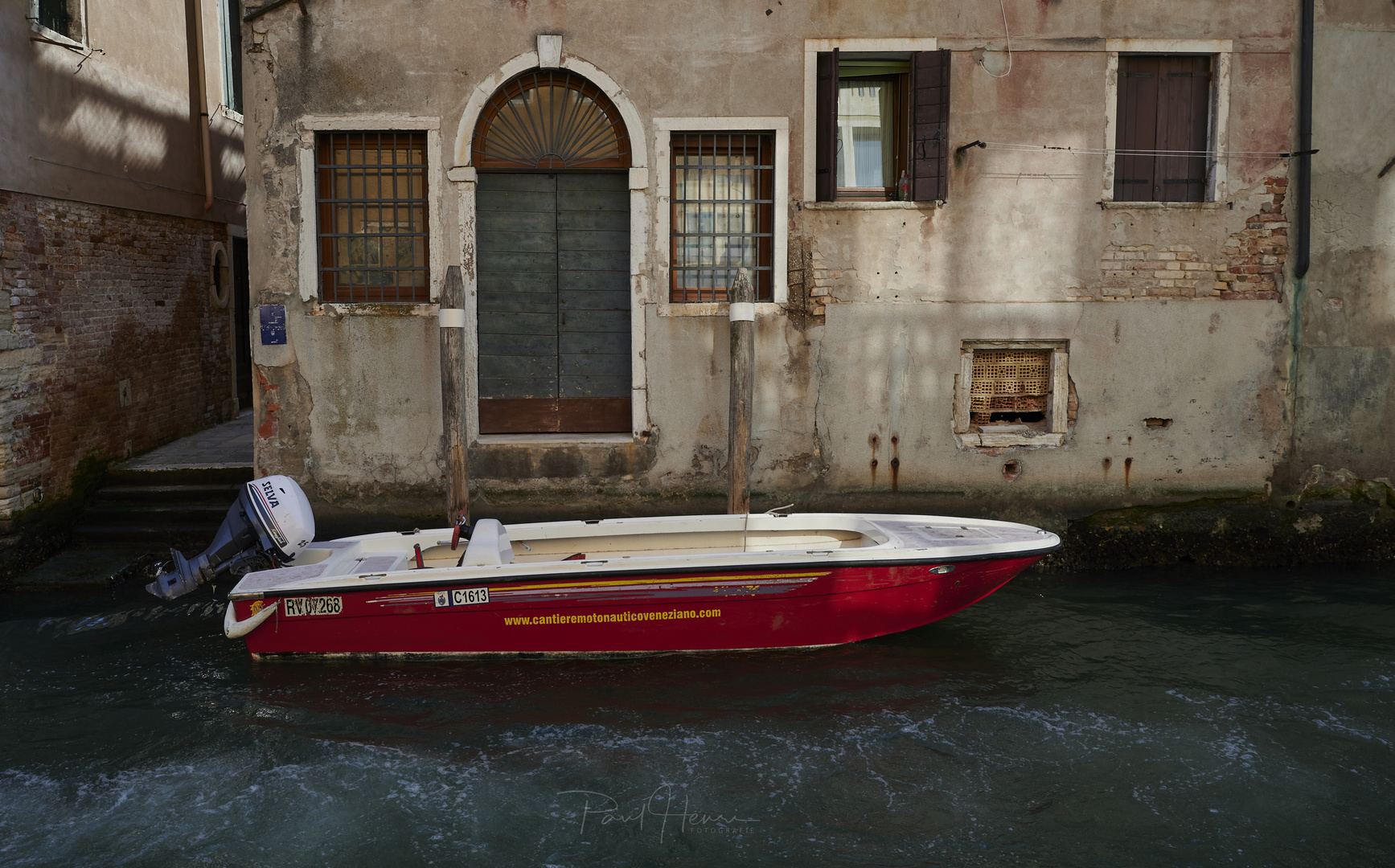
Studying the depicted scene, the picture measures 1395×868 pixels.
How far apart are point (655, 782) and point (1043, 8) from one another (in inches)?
218

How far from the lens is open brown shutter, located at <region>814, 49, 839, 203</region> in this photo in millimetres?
6977

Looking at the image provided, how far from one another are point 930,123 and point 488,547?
4.00m

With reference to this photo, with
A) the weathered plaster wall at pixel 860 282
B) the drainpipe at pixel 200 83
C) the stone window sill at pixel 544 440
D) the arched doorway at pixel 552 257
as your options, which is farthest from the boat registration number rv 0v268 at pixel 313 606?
the drainpipe at pixel 200 83

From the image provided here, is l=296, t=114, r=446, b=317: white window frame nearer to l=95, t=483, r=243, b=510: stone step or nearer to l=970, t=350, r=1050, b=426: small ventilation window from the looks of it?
l=95, t=483, r=243, b=510: stone step

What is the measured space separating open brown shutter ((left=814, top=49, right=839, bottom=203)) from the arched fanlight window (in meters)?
1.28

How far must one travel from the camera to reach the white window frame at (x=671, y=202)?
6941mm

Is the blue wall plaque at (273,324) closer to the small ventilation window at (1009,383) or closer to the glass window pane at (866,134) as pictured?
the glass window pane at (866,134)

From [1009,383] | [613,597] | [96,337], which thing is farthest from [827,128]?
[96,337]

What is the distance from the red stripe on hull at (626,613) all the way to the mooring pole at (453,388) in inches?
46.8

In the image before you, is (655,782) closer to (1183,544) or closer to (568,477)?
(568,477)

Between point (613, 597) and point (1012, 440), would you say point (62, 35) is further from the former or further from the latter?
point (1012, 440)

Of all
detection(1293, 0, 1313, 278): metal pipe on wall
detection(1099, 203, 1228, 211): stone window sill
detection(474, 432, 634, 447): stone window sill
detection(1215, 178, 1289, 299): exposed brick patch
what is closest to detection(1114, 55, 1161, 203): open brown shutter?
detection(1099, 203, 1228, 211): stone window sill

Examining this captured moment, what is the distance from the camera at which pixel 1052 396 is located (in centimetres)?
728

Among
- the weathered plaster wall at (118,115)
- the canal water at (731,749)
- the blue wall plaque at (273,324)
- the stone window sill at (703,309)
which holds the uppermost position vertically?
the weathered plaster wall at (118,115)
